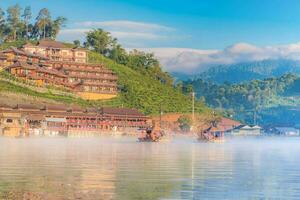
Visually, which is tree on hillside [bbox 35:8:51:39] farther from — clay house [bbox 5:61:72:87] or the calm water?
the calm water

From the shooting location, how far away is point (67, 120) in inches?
4941

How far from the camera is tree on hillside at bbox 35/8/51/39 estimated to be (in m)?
183

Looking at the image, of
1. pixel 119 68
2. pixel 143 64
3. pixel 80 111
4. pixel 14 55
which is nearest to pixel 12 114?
pixel 80 111

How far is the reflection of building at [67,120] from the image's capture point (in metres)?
116

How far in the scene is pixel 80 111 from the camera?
426 ft

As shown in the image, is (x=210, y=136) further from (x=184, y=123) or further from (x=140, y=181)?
(x=140, y=181)

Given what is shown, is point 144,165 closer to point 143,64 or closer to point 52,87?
point 52,87

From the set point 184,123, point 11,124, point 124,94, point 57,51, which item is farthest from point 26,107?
point 57,51

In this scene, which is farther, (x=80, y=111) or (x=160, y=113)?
(x=160, y=113)

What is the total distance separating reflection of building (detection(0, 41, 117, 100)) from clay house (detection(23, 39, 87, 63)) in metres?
0.24

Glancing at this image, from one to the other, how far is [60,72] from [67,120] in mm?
29796

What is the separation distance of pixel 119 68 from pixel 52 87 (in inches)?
1252

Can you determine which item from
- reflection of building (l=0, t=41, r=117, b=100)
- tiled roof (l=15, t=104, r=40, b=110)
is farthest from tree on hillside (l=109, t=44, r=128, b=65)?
tiled roof (l=15, t=104, r=40, b=110)

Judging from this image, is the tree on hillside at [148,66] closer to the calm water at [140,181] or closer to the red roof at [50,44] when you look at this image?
the red roof at [50,44]
